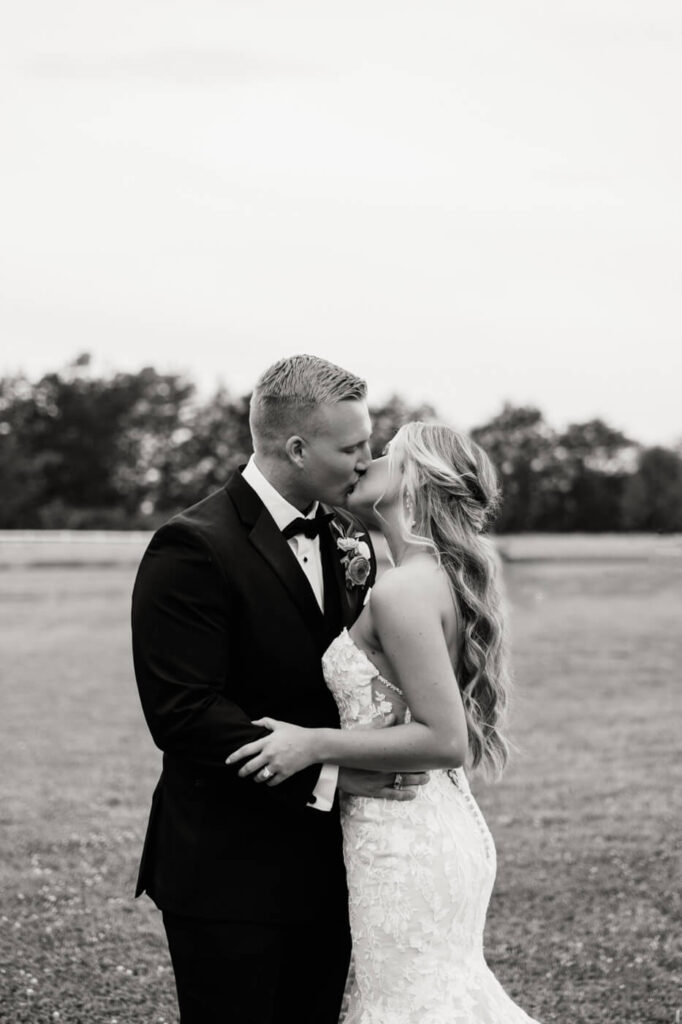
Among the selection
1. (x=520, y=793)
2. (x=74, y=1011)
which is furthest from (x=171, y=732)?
(x=520, y=793)

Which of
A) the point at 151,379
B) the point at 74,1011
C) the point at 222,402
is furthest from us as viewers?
the point at 151,379

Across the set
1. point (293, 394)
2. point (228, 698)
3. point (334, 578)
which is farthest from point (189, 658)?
point (293, 394)

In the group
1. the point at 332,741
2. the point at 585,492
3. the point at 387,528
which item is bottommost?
the point at 585,492

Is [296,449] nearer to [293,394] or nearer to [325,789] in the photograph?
[293,394]

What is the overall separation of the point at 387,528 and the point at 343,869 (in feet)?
3.63

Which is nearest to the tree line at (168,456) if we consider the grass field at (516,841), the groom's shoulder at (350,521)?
the grass field at (516,841)

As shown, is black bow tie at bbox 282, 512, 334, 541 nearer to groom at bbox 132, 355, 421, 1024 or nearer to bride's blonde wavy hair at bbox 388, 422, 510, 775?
groom at bbox 132, 355, 421, 1024

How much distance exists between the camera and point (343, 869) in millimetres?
3918

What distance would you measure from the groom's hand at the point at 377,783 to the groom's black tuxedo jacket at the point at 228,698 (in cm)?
15

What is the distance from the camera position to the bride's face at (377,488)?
378cm

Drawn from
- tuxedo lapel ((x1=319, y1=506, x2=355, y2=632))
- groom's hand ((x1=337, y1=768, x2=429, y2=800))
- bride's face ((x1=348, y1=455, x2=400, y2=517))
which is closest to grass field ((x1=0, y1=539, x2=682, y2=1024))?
groom's hand ((x1=337, y1=768, x2=429, y2=800))

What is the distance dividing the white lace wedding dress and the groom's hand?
0.19 ft

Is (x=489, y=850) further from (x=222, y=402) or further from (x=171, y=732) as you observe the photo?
(x=222, y=402)

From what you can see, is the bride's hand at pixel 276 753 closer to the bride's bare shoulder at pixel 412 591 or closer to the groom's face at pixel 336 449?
the bride's bare shoulder at pixel 412 591
